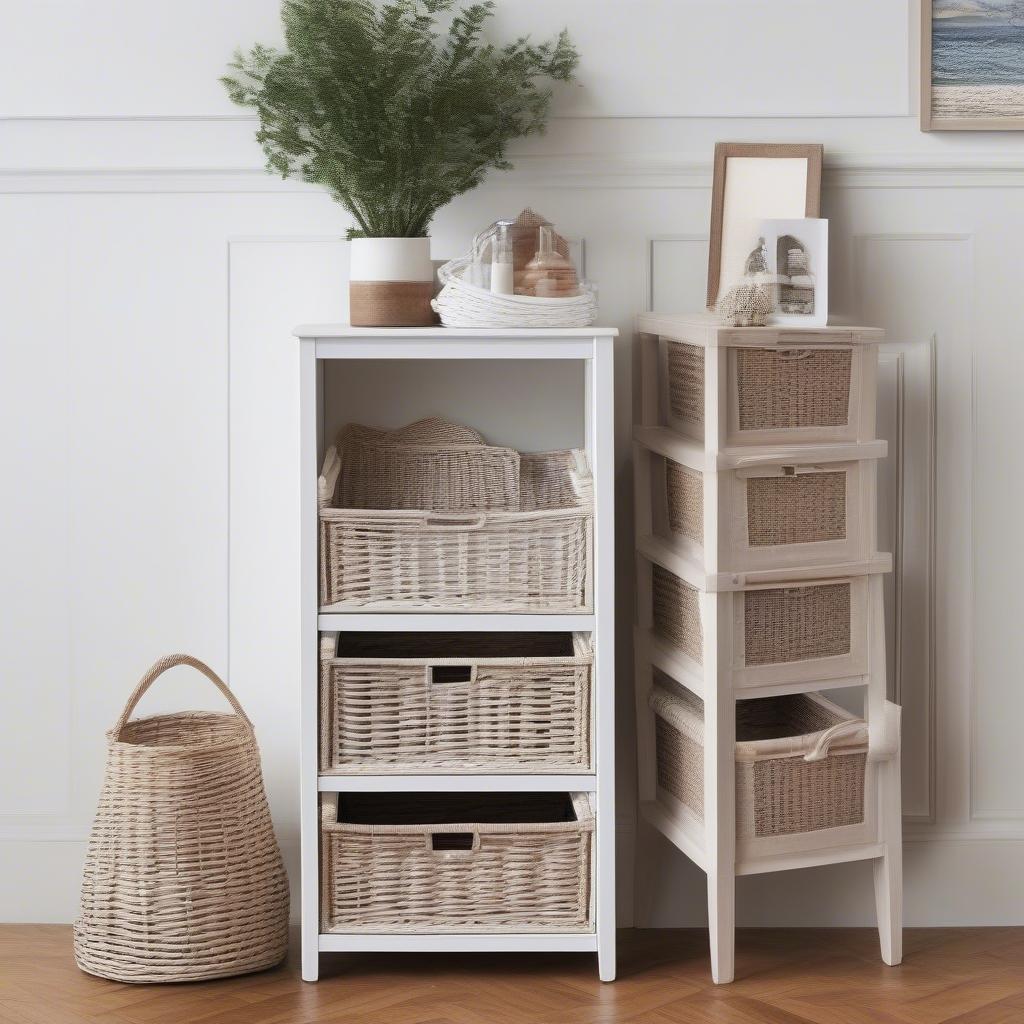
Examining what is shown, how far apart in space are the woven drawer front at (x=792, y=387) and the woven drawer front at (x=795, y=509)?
0.30ft

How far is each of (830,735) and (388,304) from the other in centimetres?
103

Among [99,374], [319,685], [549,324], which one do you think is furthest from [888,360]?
[99,374]

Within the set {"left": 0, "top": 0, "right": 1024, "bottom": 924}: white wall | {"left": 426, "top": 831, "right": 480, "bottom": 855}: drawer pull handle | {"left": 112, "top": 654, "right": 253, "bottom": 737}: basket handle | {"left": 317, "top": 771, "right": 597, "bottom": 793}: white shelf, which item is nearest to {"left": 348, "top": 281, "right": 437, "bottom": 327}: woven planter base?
{"left": 0, "top": 0, "right": 1024, "bottom": 924}: white wall

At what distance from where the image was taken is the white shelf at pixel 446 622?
7.06 feet

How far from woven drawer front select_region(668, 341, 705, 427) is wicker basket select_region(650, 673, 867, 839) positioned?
0.51m

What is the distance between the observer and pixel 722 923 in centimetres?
216

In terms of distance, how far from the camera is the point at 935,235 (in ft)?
8.11

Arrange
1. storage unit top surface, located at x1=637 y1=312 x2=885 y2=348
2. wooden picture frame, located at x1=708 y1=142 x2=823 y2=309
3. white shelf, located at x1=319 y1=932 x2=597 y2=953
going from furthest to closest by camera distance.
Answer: wooden picture frame, located at x1=708 y1=142 x2=823 y2=309 → white shelf, located at x1=319 y1=932 x2=597 y2=953 → storage unit top surface, located at x1=637 y1=312 x2=885 y2=348

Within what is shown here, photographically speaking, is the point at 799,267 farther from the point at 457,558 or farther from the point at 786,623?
the point at 457,558

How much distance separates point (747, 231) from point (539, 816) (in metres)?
1.13

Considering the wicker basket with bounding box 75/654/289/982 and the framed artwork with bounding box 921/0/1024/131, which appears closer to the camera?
the wicker basket with bounding box 75/654/289/982

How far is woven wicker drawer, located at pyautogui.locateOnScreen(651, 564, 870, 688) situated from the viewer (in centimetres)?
212

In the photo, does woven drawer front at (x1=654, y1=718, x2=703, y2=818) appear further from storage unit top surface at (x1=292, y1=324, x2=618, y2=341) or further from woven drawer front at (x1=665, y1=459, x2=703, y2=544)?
storage unit top surface at (x1=292, y1=324, x2=618, y2=341)

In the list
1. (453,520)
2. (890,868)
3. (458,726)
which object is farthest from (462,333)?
(890,868)
